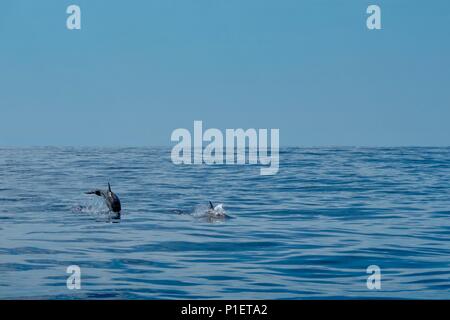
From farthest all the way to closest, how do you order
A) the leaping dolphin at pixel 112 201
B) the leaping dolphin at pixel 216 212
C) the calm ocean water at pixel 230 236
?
the leaping dolphin at pixel 112 201, the leaping dolphin at pixel 216 212, the calm ocean water at pixel 230 236

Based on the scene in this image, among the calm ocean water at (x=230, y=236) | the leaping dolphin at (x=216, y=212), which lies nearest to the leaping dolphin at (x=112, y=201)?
the calm ocean water at (x=230, y=236)

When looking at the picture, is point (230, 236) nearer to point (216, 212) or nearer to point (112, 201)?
point (216, 212)

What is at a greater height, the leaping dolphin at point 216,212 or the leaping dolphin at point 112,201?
the leaping dolphin at point 112,201

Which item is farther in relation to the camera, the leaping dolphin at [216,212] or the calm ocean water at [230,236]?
the leaping dolphin at [216,212]

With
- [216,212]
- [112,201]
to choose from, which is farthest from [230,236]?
[112,201]

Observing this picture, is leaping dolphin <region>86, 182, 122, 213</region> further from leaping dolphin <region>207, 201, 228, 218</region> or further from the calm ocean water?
leaping dolphin <region>207, 201, 228, 218</region>

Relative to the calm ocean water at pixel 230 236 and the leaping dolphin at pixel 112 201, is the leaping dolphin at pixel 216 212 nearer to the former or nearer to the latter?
the calm ocean water at pixel 230 236

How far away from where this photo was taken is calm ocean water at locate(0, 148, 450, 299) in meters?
10.9

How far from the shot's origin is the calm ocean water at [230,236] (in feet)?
35.6

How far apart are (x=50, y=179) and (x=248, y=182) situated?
22.1 ft

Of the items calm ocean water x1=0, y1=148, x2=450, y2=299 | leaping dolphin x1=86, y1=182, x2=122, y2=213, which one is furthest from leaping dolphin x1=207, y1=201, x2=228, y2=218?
leaping dolphin x1=86, y1=182, x2=122, y2=213

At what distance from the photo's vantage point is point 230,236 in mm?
14953
